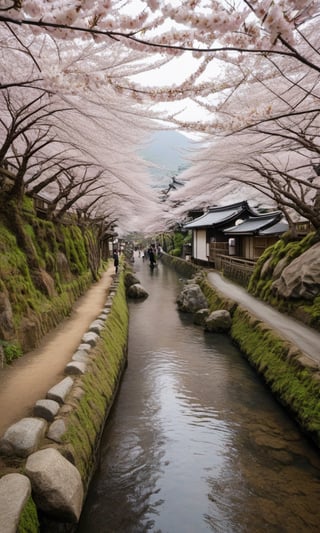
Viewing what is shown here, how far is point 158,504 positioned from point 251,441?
2392 mm

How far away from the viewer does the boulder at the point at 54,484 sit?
139 inches

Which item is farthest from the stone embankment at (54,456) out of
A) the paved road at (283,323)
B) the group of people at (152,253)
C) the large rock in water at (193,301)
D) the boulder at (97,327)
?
the group of people at (152,253)

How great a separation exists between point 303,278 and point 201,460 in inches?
269

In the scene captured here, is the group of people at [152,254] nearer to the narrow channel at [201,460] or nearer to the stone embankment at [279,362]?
the stone embankment at [279,362]

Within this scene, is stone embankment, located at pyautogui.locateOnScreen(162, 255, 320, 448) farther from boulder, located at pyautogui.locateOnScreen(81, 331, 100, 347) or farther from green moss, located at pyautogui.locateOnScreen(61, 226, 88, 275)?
green moss, located at pyautogui.locateOnScreen(61, 226, 88, 275)

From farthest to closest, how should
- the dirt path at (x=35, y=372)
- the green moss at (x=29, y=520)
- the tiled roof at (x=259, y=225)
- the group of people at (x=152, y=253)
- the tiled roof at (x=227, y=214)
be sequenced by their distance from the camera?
the group of people at (x=152, y=253) < the tiled roof at (x=227, y=214) < the tiled roof at (x=259, y=225) < the dirt path at (x=35, y=372) < the green moss at (x=29, y=520)

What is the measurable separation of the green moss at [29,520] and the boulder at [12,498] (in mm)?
67

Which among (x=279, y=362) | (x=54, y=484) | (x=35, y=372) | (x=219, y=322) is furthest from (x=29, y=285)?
(x=219, y=322)

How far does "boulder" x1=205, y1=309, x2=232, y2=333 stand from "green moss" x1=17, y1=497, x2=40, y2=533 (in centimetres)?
1099

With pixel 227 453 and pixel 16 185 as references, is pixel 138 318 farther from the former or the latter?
pixel 227 453

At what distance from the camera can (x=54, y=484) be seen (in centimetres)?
361

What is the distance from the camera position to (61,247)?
49.6 feet

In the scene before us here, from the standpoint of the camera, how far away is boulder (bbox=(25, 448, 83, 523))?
354cm

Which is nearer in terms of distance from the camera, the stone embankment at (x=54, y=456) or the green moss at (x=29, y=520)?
the green moss at (x=29, y=520)
